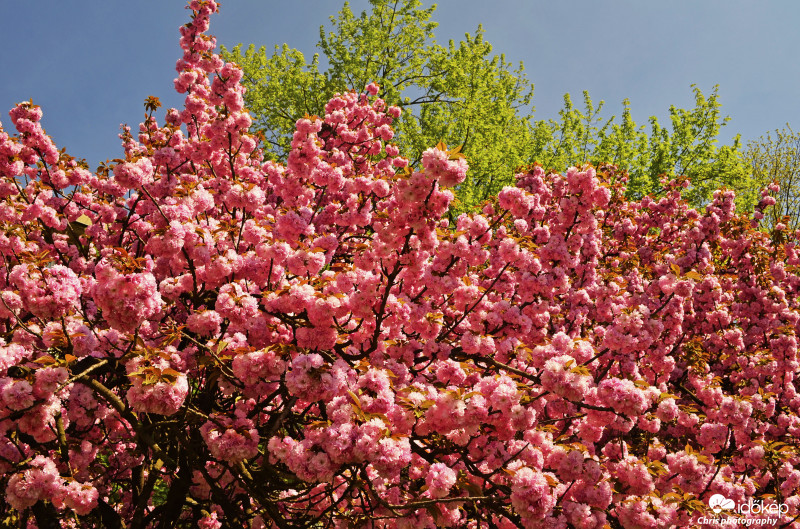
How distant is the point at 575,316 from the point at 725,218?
340 centimetres

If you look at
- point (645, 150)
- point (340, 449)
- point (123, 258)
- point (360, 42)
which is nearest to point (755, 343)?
point (340, 449)

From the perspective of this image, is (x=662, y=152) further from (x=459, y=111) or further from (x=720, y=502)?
(x=720, y=502)

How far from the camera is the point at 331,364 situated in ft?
11.0

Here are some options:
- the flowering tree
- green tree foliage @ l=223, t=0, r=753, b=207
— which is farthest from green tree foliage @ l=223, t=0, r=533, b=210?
the flowering tree

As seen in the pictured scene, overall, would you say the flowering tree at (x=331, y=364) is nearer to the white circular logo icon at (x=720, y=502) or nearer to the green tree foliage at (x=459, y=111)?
the white circular logo icon at (x=720, y=502)

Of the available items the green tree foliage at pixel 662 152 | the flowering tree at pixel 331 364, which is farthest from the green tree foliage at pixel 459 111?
the flowering tree at pixel 331 364

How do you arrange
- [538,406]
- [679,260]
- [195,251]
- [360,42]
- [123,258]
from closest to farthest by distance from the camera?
[123,258] → [195,251] → [538,406] → [679,260] → [360,42]

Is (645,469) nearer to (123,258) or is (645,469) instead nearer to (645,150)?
(123,258)

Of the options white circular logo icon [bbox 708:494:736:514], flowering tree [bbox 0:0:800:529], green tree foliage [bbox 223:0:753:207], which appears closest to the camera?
flowering tree [bbox 0:0:800:529]

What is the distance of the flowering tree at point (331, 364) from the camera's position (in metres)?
3.05

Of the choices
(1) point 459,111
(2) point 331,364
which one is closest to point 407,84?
(1) point 459,111

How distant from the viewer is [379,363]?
3.87m

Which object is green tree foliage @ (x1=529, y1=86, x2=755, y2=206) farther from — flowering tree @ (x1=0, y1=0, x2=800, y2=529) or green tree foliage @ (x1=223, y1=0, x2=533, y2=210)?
flowering tree @ (x1=0, y1=0, x2=800, y2=529)

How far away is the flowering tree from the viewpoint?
10.0ft
